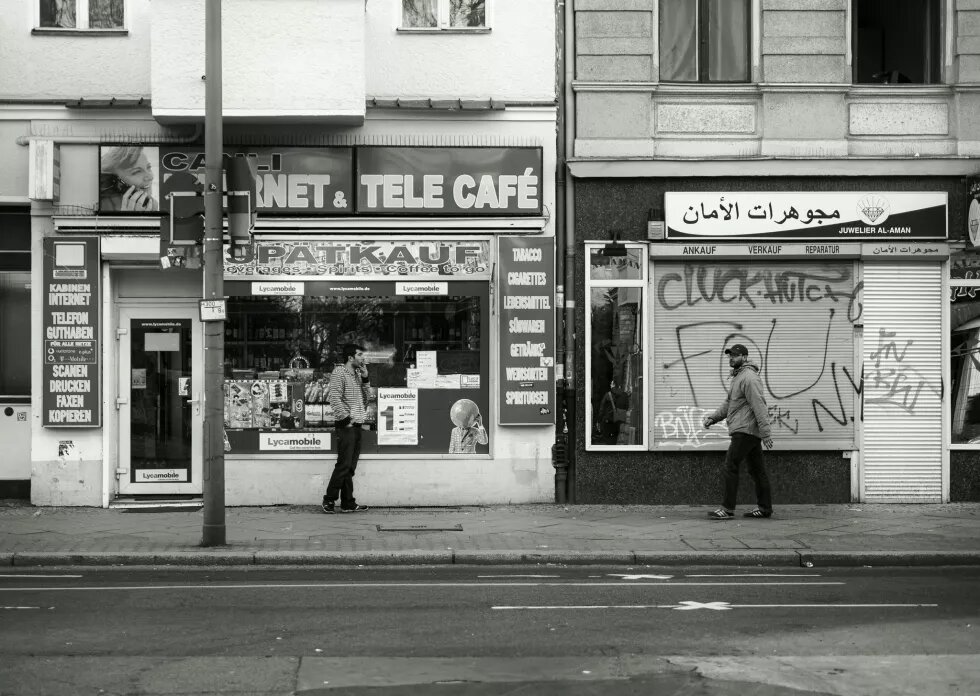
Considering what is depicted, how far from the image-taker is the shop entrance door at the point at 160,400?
15.1 metres

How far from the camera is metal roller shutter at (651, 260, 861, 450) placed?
15.2 metres

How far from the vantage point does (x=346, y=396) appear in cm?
1416

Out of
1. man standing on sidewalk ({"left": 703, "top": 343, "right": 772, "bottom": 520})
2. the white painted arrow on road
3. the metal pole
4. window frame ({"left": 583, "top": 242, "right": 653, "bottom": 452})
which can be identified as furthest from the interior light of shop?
the white painted arrow on road

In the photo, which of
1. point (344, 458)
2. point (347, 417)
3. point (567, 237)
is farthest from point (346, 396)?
point (567, 237)

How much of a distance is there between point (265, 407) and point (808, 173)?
7436 millimetres

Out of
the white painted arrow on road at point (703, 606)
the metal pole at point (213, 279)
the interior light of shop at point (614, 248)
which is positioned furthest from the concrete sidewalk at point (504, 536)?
the interior light of shop at point (614, 248)

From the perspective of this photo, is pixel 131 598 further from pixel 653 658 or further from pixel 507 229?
pixel 507 229

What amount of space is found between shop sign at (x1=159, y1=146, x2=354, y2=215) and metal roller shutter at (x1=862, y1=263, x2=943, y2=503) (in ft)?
22.3

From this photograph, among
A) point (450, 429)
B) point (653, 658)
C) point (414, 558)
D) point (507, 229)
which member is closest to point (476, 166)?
point (507, 229)

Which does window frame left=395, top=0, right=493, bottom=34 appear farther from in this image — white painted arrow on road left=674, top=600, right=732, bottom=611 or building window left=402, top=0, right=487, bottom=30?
white painted arrow on road left=674, top=600, right=732, bottom=611

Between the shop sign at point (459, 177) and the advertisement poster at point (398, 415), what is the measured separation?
89.7 inches

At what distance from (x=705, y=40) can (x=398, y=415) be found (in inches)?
246

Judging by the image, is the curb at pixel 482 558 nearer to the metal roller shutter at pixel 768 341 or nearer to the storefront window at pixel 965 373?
the metal roller shutter at pixel 768 341

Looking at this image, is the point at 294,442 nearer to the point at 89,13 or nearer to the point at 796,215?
the point at 89,13
